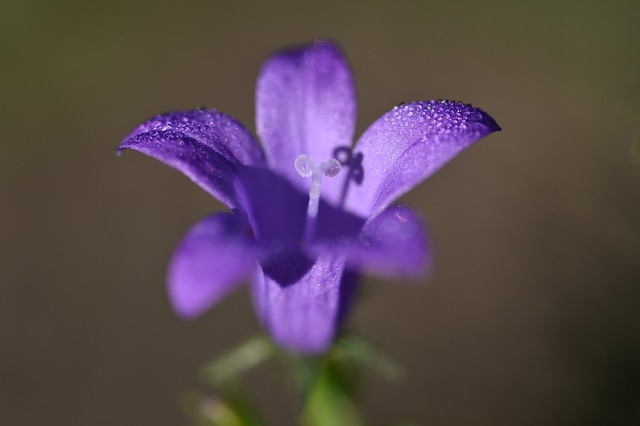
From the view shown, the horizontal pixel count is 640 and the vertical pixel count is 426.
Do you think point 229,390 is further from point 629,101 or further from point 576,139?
point 576,139

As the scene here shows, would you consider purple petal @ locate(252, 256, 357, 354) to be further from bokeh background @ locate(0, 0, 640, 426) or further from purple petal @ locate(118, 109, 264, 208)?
bokeh background @ locate(0, 0, 640, 426)

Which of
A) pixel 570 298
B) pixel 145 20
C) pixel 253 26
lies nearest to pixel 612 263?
pixel 570 298

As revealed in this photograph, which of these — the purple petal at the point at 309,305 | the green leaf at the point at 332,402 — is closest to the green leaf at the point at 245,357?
the purple petal at the point at 309,305

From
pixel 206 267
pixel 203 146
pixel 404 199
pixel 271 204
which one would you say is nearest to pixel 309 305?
pixel 271 204

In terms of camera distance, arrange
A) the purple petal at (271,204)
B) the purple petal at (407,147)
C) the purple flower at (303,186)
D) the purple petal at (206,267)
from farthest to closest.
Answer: the purple petal at (271,204), the purple petal at (407,147), the purple flower at (303,186), the purple petal at (206,267)

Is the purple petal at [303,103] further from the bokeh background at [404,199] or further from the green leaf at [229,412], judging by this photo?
the bokeh background at [404,199]

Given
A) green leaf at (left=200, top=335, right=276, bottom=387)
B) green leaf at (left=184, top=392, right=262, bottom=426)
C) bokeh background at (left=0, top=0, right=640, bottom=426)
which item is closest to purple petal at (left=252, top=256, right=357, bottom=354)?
green leaf at (left=200, top=335, right=276, bottom=387)

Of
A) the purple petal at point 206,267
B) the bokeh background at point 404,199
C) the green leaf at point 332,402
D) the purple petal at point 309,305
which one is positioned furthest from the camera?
the bokeh background at point 404,199

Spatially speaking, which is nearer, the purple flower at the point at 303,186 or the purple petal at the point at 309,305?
the purple flower at the point at 303,186
